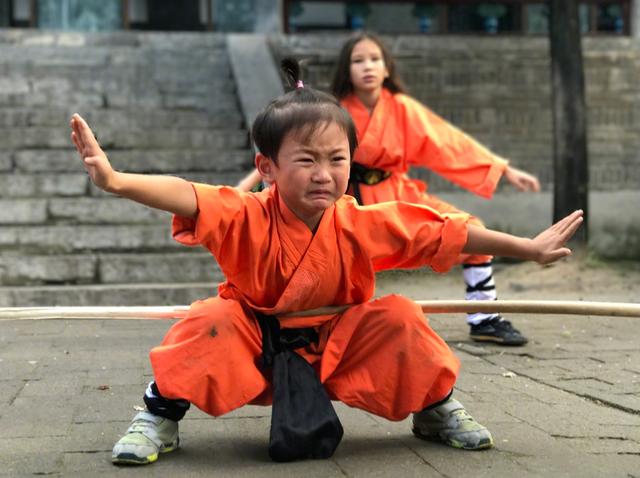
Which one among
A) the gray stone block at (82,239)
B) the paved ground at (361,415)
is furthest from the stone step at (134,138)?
the paved ground at (361,415)

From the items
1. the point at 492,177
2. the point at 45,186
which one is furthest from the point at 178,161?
the point at 492,177

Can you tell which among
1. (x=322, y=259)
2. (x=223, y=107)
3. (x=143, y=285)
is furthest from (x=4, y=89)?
(x=322, y=259)

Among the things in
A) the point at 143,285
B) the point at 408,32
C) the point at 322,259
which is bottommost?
the point at 143,285

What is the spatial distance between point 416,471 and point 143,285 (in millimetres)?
4492

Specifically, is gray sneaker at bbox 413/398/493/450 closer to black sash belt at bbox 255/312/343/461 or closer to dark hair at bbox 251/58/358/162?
black sash belt at bbox 255/312/343/461

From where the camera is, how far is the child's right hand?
2.72 metres

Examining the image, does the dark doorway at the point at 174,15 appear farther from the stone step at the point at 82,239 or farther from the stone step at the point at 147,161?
the stone step at the point at 82,239

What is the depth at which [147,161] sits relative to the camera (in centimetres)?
849

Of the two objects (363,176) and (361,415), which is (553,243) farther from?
(363,176)

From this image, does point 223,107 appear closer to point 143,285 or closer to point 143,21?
point 143,285

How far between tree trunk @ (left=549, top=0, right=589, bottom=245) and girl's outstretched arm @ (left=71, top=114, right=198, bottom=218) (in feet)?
20.5

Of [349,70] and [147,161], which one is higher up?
[349,70]

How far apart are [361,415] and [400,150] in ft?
6.66

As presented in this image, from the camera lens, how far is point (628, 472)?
2.78m
